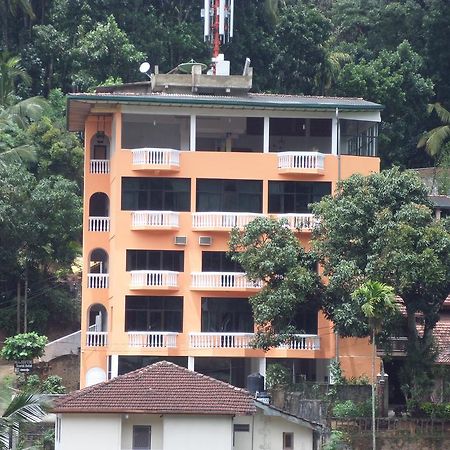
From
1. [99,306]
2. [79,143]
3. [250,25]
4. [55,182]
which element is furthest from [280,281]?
[250,25]

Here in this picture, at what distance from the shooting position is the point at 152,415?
4362cm

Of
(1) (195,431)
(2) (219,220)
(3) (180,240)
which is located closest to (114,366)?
(3) (180,240)

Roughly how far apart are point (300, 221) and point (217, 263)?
3.27m

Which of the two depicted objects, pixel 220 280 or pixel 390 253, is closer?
pixel 390 253

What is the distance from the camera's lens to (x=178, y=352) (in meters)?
53.8

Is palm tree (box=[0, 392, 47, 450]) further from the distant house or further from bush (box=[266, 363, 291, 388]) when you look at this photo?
bush (box=[266, 363, 291, 388])

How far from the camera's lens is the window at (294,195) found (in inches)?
2178

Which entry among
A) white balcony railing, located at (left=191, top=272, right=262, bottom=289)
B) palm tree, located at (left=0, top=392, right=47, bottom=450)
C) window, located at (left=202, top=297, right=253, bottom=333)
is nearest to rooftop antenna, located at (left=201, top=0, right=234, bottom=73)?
white balcony railing, located at (left=191, top=272, right=262, bottom=289)

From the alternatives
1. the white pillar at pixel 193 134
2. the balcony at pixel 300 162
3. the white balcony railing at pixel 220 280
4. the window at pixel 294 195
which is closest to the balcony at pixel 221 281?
the white balcony railing at pixel 220 280

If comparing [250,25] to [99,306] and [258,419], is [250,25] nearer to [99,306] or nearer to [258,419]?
[99,306]

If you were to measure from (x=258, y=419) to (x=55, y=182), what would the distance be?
831 inches

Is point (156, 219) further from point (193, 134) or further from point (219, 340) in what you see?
point (219, 340)

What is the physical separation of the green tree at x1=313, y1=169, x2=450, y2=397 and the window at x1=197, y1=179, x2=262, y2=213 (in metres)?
4.60

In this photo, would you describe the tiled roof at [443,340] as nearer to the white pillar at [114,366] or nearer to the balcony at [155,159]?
the balcony at [155,159]
